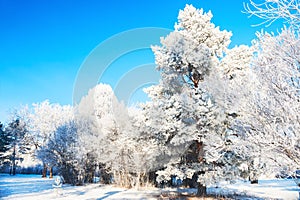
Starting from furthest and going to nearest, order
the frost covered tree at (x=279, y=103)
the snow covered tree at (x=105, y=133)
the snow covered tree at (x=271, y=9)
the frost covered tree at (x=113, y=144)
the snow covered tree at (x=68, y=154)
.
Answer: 1. the snow covered tree at (x=68, y=154)
2. the snow covered tree at (x=105, y=133)
3. the frost covered tree at (x=113, y=144)
4. the frost covered tree at (x=279, y=103)
5. the snow covered tree at (x=271, y=9)

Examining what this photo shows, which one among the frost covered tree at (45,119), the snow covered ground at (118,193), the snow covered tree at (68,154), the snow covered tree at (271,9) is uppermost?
the frost covered tree at (45,119)

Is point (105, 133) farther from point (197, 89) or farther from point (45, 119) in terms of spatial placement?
point (45, 119)

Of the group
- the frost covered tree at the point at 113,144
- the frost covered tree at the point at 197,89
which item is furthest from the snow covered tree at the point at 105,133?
the frost covered tree at the point at 197,89

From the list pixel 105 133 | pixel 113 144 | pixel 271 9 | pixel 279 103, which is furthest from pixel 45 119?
pixel 271 9

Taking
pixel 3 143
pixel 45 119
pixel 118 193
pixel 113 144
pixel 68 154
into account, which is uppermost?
pixel 45 119

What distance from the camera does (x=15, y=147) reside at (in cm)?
3872

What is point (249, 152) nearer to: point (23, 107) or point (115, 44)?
point (115, 44)

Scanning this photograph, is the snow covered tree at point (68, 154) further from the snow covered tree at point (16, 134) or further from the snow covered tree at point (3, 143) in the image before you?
the snow covered tree at point (16, 134)

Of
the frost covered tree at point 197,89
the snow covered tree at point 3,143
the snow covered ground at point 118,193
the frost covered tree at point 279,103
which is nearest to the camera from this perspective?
the frost covered tree at point 279,103

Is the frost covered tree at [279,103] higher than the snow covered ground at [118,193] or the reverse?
higher

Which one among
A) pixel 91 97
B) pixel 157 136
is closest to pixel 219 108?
pixel 157 136

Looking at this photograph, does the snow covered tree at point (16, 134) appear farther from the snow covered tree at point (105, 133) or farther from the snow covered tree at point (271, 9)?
the snow covered tree at point (271, 9)

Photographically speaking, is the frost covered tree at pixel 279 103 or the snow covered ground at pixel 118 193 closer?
the frost covered tree at pixel 279 103

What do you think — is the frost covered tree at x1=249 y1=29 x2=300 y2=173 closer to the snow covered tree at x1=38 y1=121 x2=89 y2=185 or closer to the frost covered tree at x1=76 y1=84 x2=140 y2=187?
the frost covered tree at x1=76 y1=84 x2=140 y2=187
